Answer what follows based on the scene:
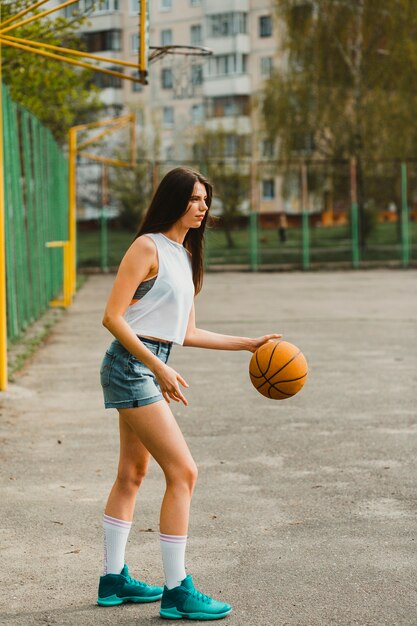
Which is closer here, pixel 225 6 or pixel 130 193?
pixel 130 193

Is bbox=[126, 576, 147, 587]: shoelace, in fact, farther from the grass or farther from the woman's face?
the grass

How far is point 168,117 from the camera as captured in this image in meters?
82.1

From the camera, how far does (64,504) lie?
A: 6.32 meters

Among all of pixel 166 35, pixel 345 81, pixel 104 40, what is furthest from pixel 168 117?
pixel 345 81

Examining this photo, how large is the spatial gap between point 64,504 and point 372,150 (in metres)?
32.7

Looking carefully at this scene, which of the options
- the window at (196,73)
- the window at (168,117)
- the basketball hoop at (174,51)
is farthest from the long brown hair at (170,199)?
the window at (168,117)

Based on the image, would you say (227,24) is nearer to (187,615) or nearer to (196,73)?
(196,73)

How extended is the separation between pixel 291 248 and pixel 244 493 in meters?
32.5

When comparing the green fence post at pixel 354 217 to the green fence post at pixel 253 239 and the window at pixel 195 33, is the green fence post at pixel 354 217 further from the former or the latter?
the window at pixel 195 33

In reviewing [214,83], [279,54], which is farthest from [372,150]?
[214,83]

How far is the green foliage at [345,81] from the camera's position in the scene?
122 feet

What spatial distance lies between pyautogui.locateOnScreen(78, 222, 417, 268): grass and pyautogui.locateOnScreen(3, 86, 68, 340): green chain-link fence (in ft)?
44.6

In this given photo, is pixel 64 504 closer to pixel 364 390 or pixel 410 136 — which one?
pixel 364 390

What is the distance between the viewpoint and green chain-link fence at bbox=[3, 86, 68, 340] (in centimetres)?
1349
